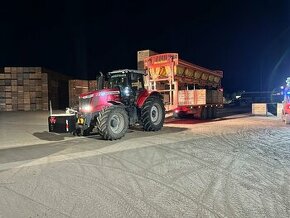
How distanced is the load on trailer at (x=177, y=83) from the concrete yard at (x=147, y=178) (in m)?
6.69

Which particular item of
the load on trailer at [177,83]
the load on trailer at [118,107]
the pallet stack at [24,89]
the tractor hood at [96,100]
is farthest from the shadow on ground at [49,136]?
the pallet stack at [24,89]

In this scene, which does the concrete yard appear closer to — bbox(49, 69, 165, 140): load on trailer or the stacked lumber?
bbox(49, 69, 165, 140): load on trailer

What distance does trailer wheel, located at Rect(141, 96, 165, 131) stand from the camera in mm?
13375

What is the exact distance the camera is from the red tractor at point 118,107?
11473mm

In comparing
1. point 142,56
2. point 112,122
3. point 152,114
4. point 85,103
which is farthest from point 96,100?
point 142,56

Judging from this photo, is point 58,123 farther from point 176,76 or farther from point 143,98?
point 176,76

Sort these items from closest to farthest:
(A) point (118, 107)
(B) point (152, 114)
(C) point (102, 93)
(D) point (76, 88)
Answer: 1. (A) point (118, 107)
2. (C) point (102, 93)
3. (B) point (152, 114)
4. (D) point (76, 88)

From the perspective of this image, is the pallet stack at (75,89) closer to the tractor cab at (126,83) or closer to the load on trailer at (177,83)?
the load on trailer at (177,83)

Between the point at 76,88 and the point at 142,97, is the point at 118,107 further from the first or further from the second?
the point at 76,88

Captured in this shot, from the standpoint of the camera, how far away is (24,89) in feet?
93.8

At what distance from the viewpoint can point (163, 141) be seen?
1111cm

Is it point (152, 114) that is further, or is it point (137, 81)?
point (152, 114)

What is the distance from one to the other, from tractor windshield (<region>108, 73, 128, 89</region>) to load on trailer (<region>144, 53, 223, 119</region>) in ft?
15.9

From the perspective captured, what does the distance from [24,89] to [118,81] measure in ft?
59.3
